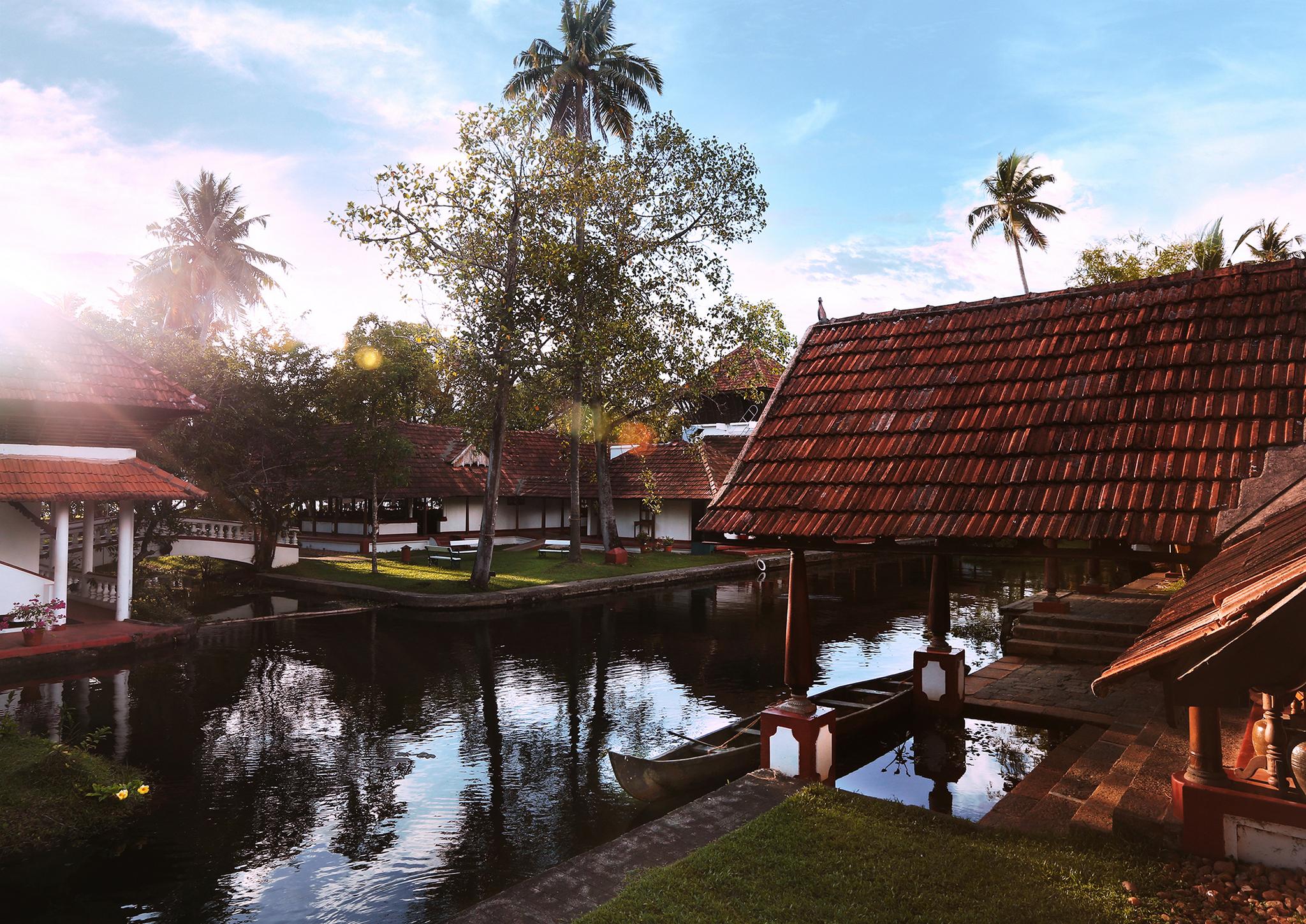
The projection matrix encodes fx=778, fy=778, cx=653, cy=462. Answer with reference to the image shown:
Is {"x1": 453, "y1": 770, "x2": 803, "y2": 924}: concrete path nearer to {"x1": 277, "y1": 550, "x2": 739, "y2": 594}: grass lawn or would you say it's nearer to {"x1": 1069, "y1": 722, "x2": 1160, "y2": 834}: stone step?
{"x1": 1069, "y1": 722, "x2": 1160, "y2": 834}: stone step

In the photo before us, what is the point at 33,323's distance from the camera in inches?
705

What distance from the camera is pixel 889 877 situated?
5.96 metres

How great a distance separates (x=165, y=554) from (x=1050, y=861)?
28296 millimetres

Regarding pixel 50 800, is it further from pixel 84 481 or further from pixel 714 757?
pixel 84 481

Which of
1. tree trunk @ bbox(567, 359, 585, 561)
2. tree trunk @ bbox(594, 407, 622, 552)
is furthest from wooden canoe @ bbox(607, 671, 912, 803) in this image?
tree trunk @ bbox(594, 407, 622, 552)

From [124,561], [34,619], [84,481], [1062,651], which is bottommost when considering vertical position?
[1062,651]

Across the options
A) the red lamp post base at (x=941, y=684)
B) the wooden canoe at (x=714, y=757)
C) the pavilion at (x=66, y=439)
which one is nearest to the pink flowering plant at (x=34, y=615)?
the pavilion at (x=66, y=439)

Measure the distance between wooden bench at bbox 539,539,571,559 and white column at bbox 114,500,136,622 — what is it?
52.1 ft

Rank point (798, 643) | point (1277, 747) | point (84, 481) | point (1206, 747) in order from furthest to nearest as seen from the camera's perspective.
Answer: point (84, 481)
point (798, 643)
point (1206, 747)
point (1277, 747)

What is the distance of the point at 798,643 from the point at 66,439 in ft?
56.3

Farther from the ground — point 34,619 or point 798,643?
point 798,643

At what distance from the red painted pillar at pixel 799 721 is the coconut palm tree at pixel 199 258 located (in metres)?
44.2

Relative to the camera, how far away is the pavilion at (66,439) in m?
16.0

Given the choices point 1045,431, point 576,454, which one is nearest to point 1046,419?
point 1045,431
